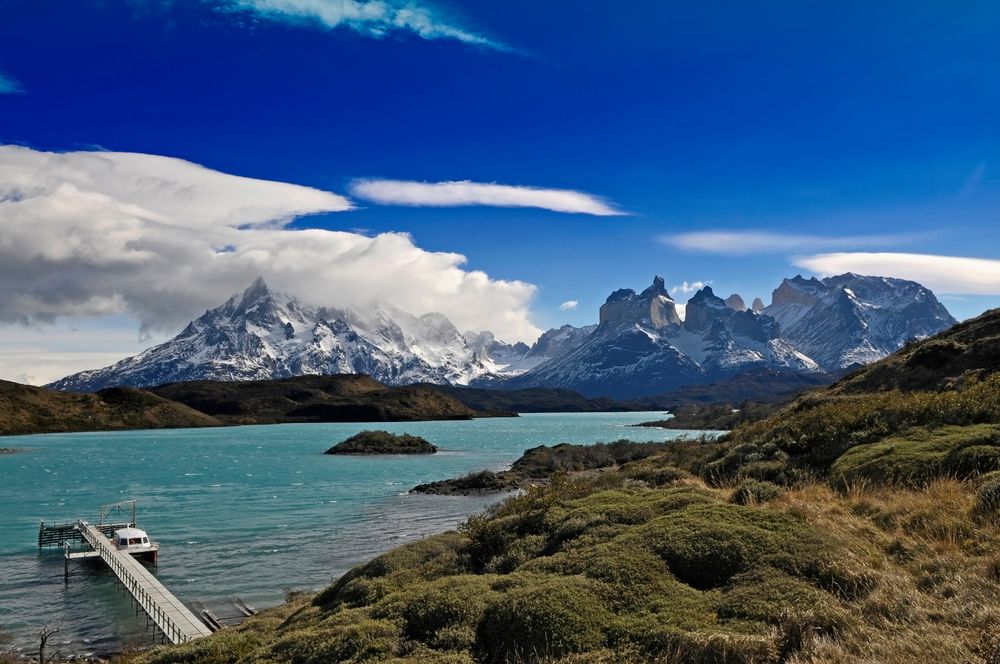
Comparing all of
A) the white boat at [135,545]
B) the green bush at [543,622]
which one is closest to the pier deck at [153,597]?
the white boat at [135,545]

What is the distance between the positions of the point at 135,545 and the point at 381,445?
105810mm

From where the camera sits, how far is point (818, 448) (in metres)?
23.1

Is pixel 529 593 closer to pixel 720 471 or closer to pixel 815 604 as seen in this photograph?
pixel 815 604

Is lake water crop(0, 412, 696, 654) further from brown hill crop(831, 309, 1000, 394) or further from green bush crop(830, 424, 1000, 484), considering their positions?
brown hill crop(831, 309, 1000, 394)

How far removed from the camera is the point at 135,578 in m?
39.2

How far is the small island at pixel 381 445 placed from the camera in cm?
14838

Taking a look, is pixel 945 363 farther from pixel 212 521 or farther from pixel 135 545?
pixel 212 521

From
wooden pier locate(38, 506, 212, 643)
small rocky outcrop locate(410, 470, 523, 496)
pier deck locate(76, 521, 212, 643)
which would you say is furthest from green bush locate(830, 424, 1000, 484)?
small rocky outcrop locate(410, 470, 523, 496)

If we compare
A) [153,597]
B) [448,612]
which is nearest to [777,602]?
[448,612]

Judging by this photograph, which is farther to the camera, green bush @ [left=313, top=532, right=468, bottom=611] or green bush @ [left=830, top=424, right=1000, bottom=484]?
green bush @ [left=830, top=424, right=1000, bottom=484]

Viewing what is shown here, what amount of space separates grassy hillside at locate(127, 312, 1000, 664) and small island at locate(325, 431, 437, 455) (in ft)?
437

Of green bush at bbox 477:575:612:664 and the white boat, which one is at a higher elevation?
green bush at bbox 477:575:612:664

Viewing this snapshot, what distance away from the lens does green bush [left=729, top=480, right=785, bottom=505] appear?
56.3 feet

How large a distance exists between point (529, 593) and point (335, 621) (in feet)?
13.6
